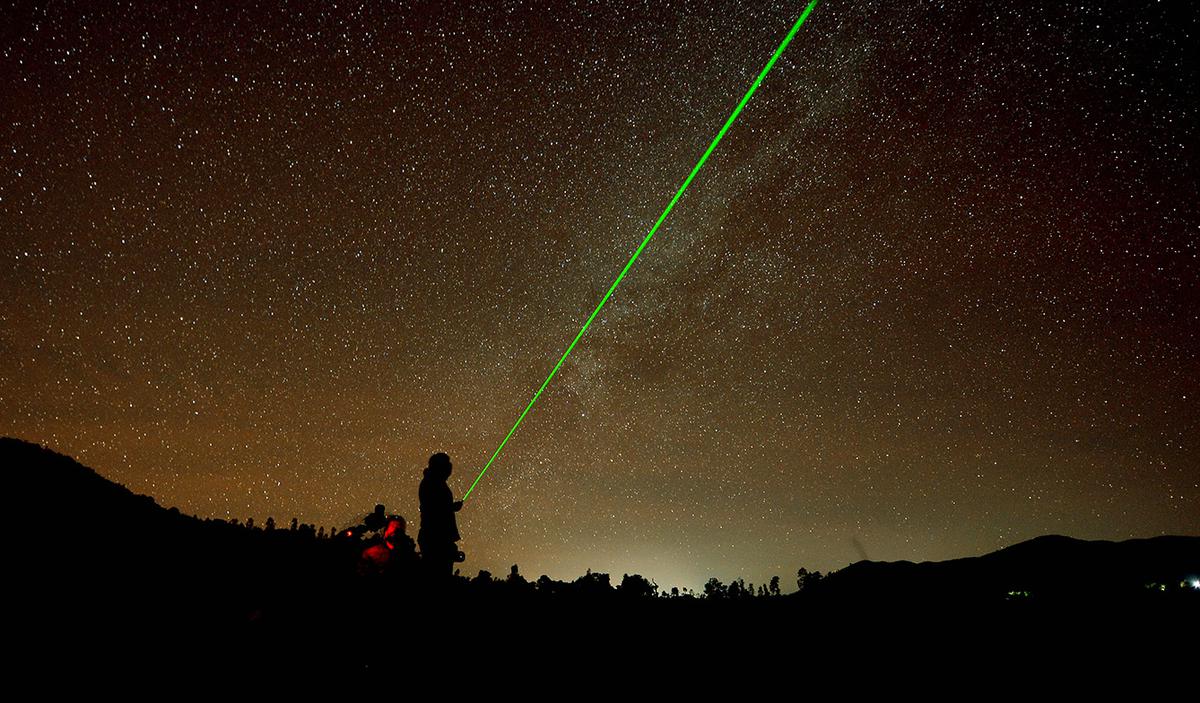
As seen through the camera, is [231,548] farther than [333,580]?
Yes

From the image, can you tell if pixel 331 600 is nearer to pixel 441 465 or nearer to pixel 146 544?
pixel 441 465

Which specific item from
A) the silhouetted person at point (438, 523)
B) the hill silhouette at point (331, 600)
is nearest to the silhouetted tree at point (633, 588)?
the hill silhouette at point (331, 600)

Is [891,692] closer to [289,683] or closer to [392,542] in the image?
[289,683]

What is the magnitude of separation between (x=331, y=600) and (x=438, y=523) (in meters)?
1.59

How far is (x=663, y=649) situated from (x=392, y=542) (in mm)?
4058

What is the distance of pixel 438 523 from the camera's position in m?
7.73

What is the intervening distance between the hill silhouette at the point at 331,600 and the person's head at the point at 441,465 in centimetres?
129

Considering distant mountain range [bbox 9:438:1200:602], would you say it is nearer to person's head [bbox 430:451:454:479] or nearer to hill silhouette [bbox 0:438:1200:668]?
hill silhouette [bbox 0:438:1200:668]

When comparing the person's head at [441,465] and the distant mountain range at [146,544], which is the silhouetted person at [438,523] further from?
the distant mountain range at [146,544]

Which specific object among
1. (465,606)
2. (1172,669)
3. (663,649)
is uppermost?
(465,606)

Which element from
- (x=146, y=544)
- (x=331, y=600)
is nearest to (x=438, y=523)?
(x=331, y=600)

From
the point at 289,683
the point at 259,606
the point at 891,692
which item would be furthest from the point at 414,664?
the point at 891,692

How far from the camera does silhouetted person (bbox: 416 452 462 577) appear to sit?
7.71 meters

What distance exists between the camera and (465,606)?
817 centimetres
